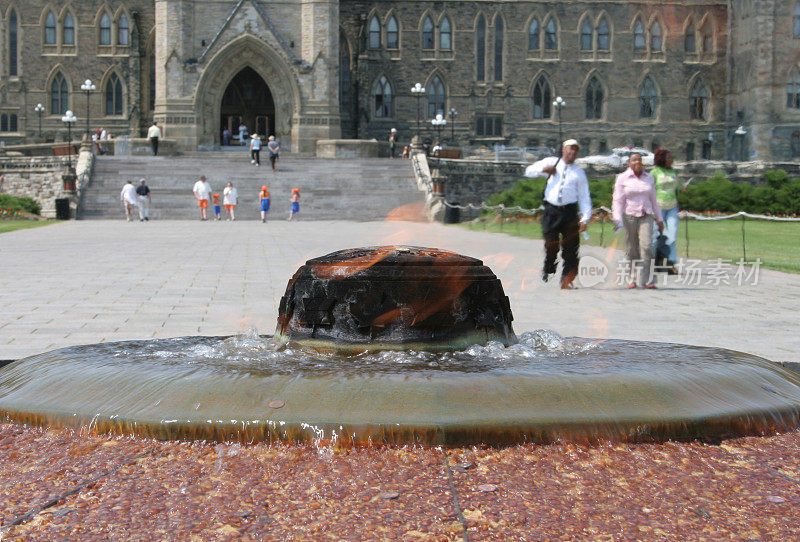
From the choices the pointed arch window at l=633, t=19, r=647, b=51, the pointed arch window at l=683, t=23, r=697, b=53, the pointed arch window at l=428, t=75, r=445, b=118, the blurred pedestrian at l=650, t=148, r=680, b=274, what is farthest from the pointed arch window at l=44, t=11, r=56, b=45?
the blurred pedestrian at l=650, t=148, r=680, b=274

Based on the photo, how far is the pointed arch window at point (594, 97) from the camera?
202 ft

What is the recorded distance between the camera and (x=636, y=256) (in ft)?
41.9

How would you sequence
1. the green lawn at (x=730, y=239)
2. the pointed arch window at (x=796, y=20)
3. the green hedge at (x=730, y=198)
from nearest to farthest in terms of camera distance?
the green lawn at (x=730, y=239), the green hedge at (x=730, y=198), the pointed arch window at (x=796, y=20)

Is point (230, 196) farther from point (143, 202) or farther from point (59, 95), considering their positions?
point (59, 95)


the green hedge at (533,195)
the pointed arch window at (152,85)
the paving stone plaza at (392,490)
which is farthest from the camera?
the pointed arch window at (152,85)

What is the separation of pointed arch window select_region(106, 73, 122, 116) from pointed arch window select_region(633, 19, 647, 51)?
33.0 m

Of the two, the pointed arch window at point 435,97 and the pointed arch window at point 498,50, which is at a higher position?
the pointed arch window at point 498,50

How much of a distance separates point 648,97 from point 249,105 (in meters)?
25.2

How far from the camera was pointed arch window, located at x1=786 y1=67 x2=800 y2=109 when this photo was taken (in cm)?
5859

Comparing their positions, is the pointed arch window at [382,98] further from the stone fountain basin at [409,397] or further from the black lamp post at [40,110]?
the stone fountain basin at [409,397]

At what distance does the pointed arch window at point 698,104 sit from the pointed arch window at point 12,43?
42.9 m

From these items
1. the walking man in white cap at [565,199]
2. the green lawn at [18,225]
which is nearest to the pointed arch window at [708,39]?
the green lawn at [18,225]

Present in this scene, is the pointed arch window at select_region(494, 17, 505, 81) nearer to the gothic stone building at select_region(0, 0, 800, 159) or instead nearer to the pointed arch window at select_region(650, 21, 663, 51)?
the gothic stone building at select_region(0, 0, 800, 159)

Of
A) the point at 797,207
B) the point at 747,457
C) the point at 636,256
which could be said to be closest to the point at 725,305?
the point at 636,256
